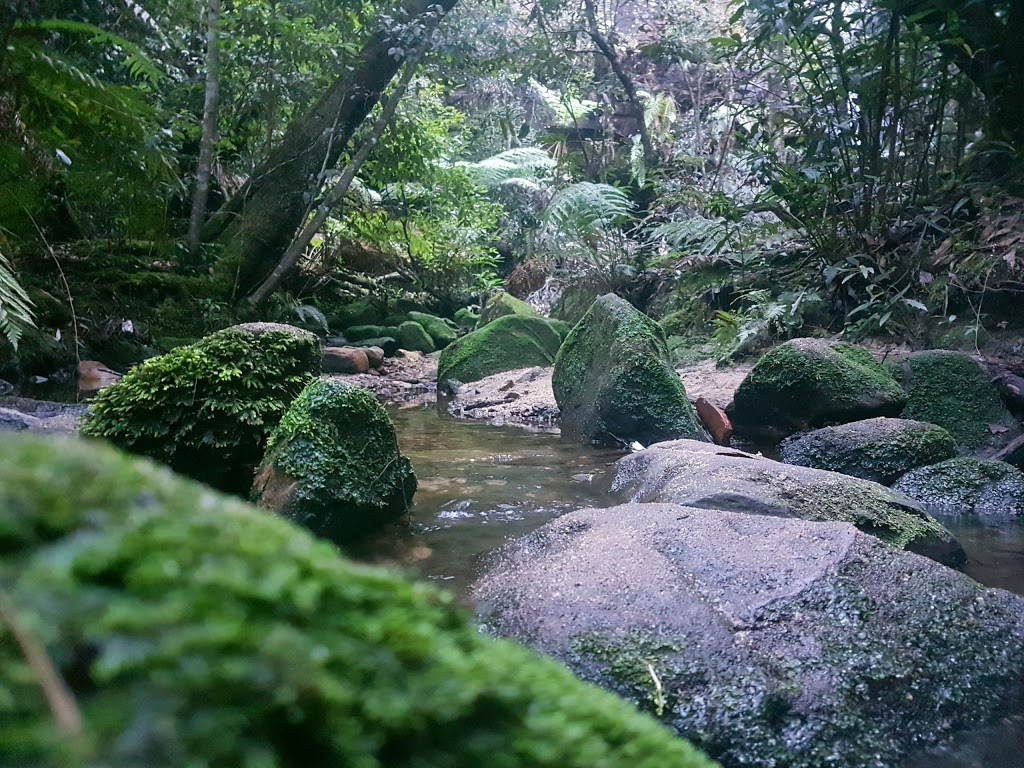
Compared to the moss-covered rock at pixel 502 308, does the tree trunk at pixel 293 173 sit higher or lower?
higher

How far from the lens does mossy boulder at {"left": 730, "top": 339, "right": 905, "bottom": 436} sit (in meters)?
5.74

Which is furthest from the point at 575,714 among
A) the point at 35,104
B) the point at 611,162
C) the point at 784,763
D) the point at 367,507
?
the point at 611,162

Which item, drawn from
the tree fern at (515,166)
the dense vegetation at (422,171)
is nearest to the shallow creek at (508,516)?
the dense vegetation at (422,171)

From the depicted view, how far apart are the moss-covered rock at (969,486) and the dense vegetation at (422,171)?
6.86ft

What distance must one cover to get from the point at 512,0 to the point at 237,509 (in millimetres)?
14237

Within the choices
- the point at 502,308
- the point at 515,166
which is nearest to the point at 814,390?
the point at 502,308

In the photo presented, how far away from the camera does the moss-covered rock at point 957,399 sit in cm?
566

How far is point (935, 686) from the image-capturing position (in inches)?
86.7

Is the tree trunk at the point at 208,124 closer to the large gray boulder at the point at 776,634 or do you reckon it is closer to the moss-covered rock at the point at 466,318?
the moss-covered rock at the point at 466,318

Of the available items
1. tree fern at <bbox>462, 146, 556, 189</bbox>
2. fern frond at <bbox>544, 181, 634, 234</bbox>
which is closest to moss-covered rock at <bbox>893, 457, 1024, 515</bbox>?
fern frond at <bbox>544, 181, 634, 234</bbox>

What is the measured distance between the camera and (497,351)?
32.7ft

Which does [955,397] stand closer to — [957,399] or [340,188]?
[957,399]

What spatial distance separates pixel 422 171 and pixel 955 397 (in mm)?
7070

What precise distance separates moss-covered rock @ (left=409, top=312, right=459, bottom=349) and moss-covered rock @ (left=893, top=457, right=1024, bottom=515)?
968cm
